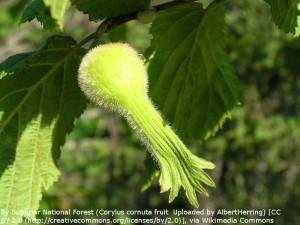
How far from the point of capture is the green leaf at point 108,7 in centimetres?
122

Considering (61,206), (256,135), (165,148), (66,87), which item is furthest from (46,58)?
(256,135)

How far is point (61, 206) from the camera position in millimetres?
3719

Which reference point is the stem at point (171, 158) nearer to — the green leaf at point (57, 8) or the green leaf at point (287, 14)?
the green leaf at point (57, 8)

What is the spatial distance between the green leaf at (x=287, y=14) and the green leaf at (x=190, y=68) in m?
0.28

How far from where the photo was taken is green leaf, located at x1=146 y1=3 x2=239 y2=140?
1.54 m

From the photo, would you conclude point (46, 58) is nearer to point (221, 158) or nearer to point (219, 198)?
point (221, 158)

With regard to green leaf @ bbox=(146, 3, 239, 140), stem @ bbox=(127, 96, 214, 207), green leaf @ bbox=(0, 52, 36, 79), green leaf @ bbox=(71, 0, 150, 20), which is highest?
green leaf @ bbox=(71, 0, 150, 20)

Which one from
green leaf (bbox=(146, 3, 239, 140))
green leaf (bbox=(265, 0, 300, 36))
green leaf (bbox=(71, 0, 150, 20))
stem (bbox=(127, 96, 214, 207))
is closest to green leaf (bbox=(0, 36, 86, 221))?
green leaf (bbox=(71, 0, 150, 20))

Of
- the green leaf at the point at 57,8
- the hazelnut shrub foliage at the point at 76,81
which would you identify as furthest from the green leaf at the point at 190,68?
the green leaf at the point at 57,8

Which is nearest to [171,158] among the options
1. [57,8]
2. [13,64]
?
[57,8]

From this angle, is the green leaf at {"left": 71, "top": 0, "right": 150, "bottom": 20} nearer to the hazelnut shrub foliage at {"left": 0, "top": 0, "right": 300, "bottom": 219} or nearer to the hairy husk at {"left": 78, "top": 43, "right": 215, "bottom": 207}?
the hazelnut shrub foliage at {"left": 0, "top": 0, "right": 300, "bottom": 219}

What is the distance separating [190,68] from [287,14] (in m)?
0.43

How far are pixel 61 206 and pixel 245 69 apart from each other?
8.55 feet

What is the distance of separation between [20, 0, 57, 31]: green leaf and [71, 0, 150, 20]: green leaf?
9cm
